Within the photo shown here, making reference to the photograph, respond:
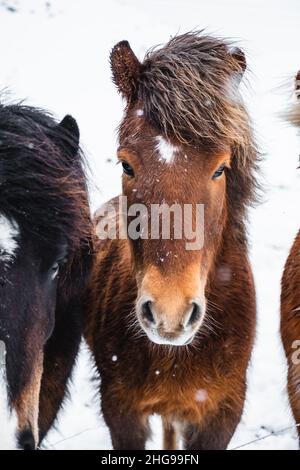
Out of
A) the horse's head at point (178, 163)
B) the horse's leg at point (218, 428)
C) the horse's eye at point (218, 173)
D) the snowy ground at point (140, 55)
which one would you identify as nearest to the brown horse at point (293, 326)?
the horse's leg at point (218, 428)

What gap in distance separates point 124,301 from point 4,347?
1065 millimetres

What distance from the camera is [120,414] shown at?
370cm

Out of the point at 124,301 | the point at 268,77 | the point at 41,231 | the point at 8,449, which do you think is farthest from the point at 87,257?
the point at 268,77

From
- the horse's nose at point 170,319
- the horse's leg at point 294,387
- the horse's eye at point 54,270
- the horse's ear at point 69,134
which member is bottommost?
the horse's leg at point 294,387

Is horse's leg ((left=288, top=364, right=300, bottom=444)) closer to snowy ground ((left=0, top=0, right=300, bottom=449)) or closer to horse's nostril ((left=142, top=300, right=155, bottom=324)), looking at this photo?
horse's nostril ((left=142, top=300, right=155, bottom=324))

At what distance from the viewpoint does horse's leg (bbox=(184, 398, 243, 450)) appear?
3729 millimetres

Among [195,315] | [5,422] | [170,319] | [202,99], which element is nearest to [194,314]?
[195,315]

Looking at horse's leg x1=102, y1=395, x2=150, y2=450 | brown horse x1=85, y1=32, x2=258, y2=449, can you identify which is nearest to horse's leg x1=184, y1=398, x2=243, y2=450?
brown horse x1=85, y1=32, x2=258, y2=449

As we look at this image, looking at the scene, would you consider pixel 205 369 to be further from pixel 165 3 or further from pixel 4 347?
pixel 165 3

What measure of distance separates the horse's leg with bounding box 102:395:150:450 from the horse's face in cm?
98

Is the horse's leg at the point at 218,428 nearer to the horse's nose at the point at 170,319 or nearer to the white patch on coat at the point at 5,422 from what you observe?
the horse's nose at the point at 170,319

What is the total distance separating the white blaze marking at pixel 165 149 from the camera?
2996 millimetres

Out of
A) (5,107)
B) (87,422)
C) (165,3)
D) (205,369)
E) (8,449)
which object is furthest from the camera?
(165,3)

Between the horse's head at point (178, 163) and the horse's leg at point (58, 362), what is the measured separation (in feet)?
2.41
